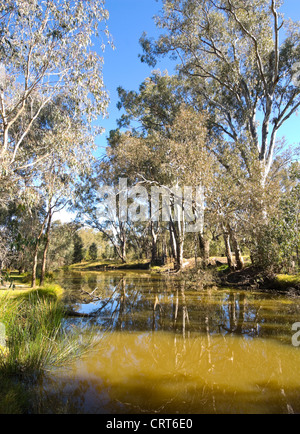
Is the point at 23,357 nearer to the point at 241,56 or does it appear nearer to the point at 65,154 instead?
the point at 65,154

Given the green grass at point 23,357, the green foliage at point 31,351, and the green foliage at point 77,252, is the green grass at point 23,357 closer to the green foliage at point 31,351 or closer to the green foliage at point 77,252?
the green foliage at point 31,351

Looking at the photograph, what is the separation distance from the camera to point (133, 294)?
10570 millimetres

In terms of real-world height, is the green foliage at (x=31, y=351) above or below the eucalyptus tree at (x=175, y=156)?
below

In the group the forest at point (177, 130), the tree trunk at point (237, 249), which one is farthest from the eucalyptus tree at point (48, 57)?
the tree trunk at point (237, 249)

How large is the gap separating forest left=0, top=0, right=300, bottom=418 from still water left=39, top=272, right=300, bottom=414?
51.3 inches

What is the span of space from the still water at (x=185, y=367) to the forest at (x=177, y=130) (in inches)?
51.3

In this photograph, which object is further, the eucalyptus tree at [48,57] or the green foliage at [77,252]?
the green foliage at [77,252]

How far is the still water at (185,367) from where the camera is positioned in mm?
2865

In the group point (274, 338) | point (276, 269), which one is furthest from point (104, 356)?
point (276, 269)

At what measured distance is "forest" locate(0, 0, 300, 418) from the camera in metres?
7.09

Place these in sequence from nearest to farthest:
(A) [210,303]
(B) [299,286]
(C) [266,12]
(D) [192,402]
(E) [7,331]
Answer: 1. (D) [192,402]
2. (E) [7,331]
3. (A) [210,303]
4. (B) [299,286]
5. (C) [266,12]

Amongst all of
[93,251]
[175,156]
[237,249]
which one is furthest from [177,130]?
[93,251]
